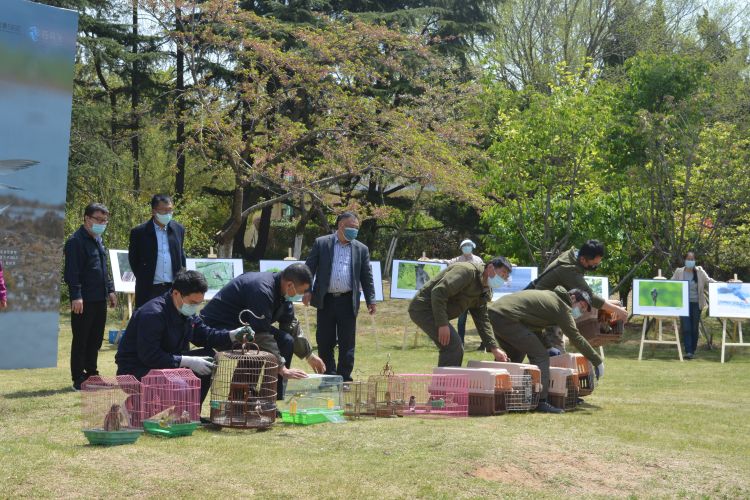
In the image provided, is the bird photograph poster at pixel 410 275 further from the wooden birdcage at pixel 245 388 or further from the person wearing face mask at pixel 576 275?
the wooden birdcage at pixel 245 388

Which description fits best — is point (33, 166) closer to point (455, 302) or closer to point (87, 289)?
point (87, 289)

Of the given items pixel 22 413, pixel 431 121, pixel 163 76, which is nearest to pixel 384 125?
pixel 431 121

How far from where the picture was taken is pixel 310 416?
7.88 metres

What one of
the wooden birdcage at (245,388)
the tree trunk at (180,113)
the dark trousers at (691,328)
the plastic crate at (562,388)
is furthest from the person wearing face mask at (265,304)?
the tree trunk at (180,113)

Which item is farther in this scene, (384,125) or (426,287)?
(384,125)

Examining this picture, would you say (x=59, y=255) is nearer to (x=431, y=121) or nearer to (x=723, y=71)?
(x=431, y=121)

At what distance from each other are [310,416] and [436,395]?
145 centimetres

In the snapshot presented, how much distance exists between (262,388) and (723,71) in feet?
87.8

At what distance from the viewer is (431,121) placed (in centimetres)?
2395

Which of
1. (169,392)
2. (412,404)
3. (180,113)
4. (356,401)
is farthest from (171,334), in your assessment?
(180,113)

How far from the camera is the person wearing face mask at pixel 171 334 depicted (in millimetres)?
7090

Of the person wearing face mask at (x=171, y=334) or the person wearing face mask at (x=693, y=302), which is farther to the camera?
the person wearing face mask at (x=693, y=302)

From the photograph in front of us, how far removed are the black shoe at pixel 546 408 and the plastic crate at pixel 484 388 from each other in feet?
1.85

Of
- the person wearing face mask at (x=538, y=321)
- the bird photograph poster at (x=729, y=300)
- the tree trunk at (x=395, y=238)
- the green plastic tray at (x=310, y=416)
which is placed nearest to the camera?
the green plastic tray at (x=310, y=416)
